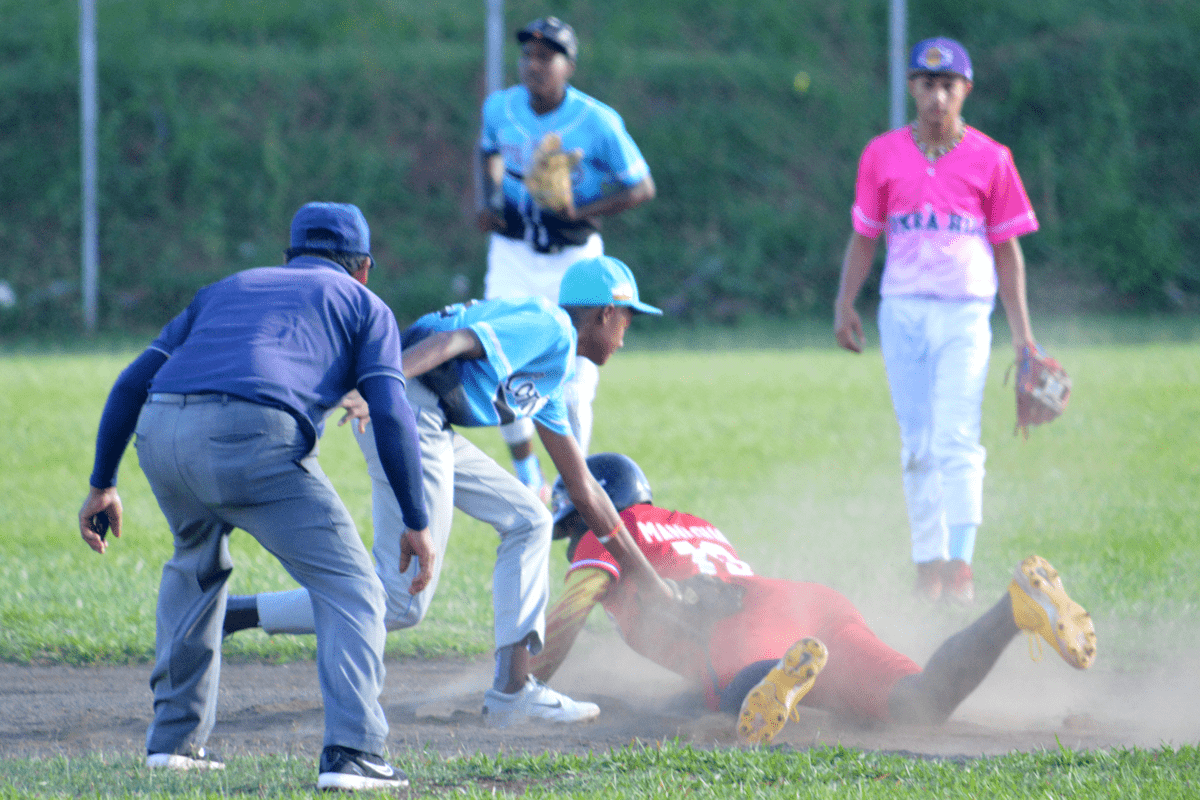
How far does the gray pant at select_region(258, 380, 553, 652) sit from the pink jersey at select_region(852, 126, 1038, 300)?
2.61 m

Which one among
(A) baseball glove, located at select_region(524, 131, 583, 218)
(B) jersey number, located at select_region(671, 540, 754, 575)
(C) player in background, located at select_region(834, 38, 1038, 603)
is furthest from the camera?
(A) baseball glove, located at select_region(524, 131, 583, 218)

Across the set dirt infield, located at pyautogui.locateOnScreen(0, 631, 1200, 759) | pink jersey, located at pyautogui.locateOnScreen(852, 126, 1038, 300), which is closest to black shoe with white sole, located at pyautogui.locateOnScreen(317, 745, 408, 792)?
dirt infield, located at pyautogui.locateOnScreen(0, 631, 1200, 759)

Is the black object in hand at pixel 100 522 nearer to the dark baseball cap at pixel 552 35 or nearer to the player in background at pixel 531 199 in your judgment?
the player in background at pixel 531 199

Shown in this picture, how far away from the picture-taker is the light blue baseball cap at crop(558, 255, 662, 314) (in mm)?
4852

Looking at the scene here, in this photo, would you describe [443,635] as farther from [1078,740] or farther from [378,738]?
[1078,740]

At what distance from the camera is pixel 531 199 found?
302 inches

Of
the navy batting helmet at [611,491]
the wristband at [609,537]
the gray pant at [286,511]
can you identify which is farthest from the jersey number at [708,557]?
the gray pant at [286,511]

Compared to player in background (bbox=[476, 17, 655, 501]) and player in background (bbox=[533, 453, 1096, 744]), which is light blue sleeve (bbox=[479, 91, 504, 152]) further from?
player in background (bbox=[533, 453, 1096, 744])

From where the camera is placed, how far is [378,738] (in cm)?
381

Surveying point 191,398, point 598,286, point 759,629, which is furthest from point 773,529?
point 191,398

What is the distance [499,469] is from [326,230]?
127cm

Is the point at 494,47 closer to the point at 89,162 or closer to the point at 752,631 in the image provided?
the point at 89,162

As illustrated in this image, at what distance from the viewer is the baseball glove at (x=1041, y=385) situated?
668 cm

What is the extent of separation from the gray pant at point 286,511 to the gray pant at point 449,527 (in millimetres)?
749
